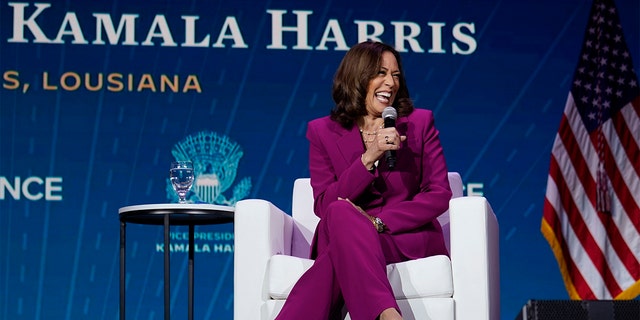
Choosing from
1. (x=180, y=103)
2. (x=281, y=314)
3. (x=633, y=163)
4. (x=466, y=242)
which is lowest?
(x=281, y=314)

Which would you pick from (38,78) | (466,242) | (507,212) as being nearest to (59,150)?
(38,78)

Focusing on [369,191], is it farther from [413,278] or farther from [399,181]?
[413,278]

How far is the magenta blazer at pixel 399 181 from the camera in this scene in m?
3.15

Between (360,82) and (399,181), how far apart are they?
1.23 feet

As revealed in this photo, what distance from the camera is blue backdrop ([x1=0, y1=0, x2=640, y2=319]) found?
4.77 m

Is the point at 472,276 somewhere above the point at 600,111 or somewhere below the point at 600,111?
below

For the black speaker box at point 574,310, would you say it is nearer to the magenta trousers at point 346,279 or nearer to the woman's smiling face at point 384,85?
the magenta trousers at point 346,279

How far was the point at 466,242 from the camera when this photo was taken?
2.98 m

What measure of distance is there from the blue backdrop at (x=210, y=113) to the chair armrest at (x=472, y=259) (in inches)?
76.1

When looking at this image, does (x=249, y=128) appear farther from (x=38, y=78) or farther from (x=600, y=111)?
(x=600, y=111)

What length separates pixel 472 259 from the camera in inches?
117

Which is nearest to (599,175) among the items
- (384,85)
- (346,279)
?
(384,85)

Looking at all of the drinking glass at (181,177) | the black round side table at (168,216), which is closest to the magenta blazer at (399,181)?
the black round side table at (168,216)

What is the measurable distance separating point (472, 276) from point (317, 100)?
217 centimetres
